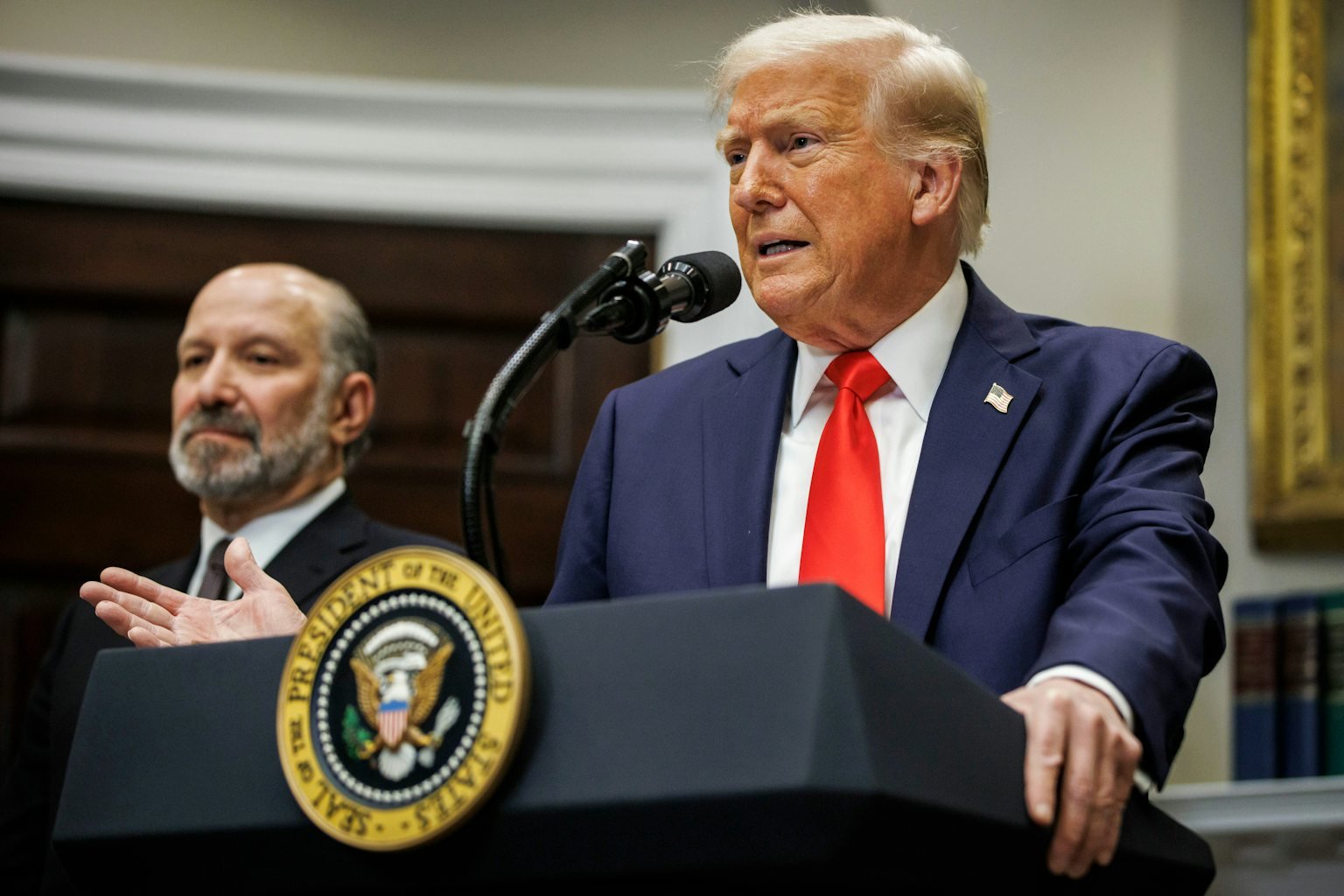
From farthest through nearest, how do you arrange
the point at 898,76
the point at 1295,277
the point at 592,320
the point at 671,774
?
the point at 1295,277 < the point at 898,76 < the point at 592,320 < the point at 671,774

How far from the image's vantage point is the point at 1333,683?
105 inches

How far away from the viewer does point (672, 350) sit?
3.33m

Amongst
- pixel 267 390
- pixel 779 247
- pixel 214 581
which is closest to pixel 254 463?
pixel 267 390

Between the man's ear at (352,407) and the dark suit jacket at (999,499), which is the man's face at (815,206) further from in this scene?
the man's ear at (352,407)

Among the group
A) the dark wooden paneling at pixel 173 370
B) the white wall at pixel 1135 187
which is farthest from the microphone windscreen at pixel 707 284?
the dark wooden paneling at pixel 173 370

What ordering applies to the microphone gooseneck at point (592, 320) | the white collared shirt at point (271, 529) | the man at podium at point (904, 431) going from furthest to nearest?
the white collared shirt at point (271, 529), the man at podium at point (904, 431), the microphone gooseneck at point (592, 320)

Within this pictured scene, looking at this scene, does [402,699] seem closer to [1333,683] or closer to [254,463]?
[254,463]

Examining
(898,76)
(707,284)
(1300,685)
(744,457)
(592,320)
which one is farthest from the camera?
(1300,685)

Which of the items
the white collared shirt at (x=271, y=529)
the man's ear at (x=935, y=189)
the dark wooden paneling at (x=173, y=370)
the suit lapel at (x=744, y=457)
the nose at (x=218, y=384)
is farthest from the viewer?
the dark wooden paneling at (x=173, y=370)

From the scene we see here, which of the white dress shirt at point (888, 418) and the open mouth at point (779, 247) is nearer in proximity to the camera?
the white dress shirt at point (888, 418)

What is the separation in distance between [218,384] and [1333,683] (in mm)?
2086

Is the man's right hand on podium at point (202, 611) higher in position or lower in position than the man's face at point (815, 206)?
lower

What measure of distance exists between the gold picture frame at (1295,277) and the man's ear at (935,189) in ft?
4.69

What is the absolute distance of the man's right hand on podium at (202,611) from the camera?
1.23m
